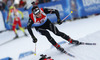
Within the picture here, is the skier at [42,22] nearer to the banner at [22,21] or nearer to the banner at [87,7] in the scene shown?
the banner at [87,7]

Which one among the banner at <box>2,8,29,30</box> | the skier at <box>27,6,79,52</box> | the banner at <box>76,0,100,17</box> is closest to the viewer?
the skier at <box>27,6,79,52</box>

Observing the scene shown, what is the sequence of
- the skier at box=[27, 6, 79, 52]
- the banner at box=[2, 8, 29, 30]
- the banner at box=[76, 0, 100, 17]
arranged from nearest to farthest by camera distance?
1. the skier at box=[27, 6, 79, 52]
2. the banner at box=[76, 0, 100, 17]
3. the banner at box=[2, 8, 29, 30]

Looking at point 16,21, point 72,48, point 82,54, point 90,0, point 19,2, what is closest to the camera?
point 82,54

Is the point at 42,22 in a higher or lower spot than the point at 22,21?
lower

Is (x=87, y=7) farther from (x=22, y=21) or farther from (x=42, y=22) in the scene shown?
(x=42, y=22)

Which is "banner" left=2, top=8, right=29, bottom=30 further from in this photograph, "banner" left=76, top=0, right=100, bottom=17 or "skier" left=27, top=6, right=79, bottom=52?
"skier" left=27, top=6, right=79, bottom=52

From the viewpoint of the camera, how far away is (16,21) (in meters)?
8.36

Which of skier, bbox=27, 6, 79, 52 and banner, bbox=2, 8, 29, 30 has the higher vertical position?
banner, bbox=2, 8, 29, 30

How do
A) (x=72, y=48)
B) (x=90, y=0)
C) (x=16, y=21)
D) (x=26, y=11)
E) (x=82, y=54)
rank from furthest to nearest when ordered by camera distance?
1. (x=26, y=11)
2. (x=90, y=0)
3. (x=16, y=21)
4. (x=72, y=48)
5. (x=82, y=54)

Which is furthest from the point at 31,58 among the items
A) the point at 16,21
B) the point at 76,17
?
the point at 76,17

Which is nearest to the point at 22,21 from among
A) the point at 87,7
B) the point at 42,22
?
the point at 87,7

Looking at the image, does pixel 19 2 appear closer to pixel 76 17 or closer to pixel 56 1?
pixel 56 1

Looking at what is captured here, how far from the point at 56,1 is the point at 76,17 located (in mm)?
1819

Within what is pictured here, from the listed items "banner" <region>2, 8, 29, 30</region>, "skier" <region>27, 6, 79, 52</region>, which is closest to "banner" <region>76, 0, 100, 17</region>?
"banner" <region>2, 8, 29, 30</region>
